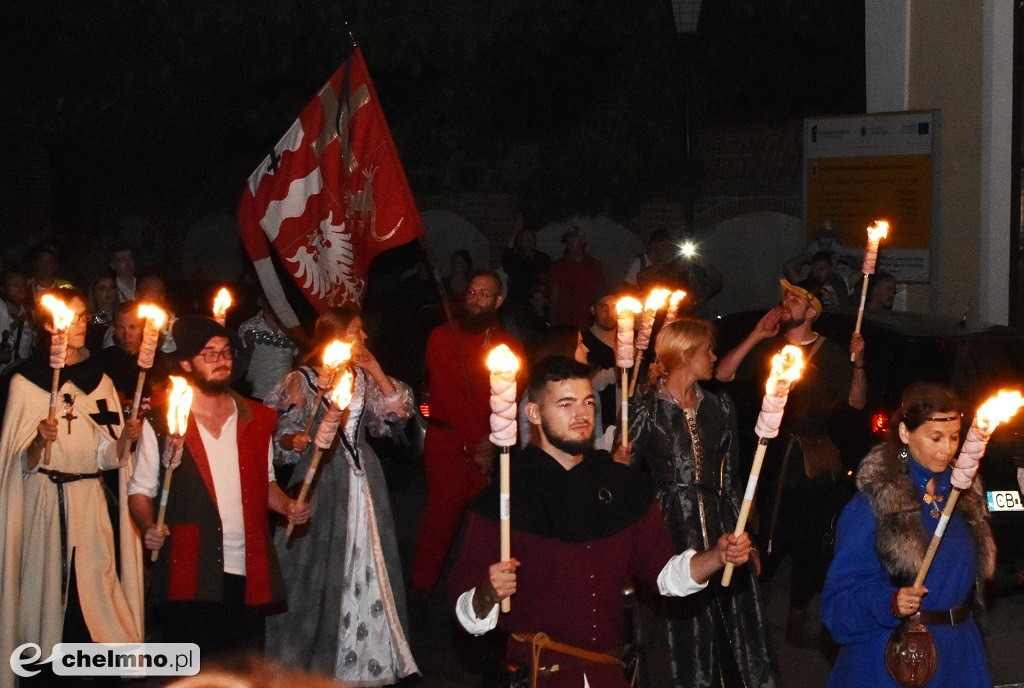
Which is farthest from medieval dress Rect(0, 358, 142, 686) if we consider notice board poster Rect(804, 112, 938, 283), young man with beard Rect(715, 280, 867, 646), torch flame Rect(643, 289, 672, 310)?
notice board poster Rect(804, 112, 938, 283)

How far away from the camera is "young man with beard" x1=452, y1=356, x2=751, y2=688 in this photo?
15.5 feet

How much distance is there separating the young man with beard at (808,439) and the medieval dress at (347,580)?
6.90ft

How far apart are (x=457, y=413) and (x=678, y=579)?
4.10 metres

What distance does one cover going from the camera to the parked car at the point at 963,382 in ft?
Answer: 26.8

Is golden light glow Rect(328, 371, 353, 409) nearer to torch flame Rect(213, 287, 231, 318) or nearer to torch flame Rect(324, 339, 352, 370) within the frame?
torch flame Rect(324, 339, 352, 370)

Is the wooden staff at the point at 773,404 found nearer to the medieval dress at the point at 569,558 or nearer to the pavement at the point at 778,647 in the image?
the medieval dress at the point at 569,558

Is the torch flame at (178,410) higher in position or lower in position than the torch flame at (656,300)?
lower

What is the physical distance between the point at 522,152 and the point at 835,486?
1291 cm

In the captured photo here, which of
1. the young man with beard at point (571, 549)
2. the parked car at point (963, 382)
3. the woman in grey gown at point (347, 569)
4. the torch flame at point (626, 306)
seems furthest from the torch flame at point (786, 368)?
the parked car at point (963, 382)

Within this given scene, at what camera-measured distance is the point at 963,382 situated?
8211 millimetres

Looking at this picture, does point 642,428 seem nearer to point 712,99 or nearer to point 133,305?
point 133,305

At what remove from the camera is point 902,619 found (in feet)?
16.4

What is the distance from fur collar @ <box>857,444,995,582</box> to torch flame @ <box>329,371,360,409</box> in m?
2.11

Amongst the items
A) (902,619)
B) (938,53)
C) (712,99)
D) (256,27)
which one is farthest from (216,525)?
(712,99)
